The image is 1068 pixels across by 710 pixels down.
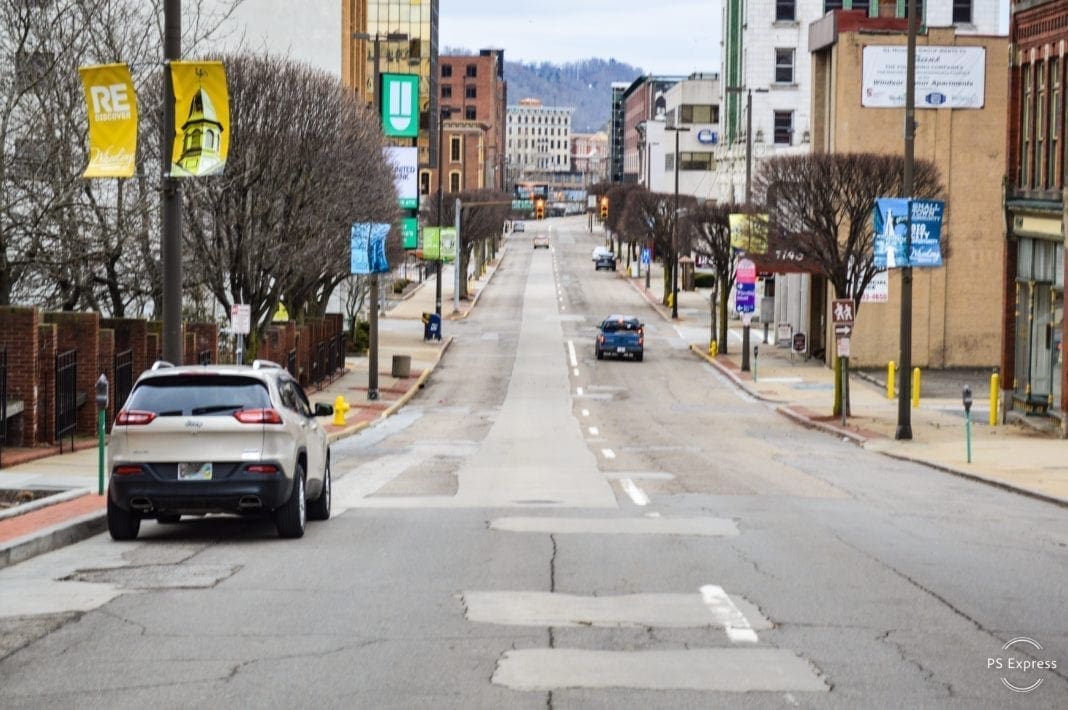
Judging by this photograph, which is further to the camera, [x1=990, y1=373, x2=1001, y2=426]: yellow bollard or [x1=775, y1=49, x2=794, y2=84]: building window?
[x1=775, y1=49, x2=794, y2=84]: building window

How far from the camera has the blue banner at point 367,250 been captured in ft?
146

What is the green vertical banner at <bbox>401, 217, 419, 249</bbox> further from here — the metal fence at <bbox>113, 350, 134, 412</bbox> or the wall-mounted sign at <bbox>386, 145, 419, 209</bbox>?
the metal fence at <bbox>113, 350, 134, 412</bbox>

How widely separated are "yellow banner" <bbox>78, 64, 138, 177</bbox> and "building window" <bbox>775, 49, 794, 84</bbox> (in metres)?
86.5

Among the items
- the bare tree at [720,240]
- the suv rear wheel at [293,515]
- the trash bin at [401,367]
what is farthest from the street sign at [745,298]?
the suv rear wheel at [293,515]

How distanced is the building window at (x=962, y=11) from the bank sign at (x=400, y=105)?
38933 mm

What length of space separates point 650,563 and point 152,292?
82.6ft

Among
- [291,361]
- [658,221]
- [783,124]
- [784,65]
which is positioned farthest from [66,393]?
[784,65]

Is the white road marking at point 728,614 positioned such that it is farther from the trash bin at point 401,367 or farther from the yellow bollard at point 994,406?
the trash bin at point 401,367

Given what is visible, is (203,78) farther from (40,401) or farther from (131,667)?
(131,667)

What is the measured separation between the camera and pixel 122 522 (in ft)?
51.0

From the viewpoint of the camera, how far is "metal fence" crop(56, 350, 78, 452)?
26.5 metres

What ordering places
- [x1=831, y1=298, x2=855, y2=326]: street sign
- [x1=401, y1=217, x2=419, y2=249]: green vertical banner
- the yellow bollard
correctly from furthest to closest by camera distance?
1. [x1=401, y1=217, x2=419, y2=249]: green vertical banner
2. [x1=831, y1=298, x2=855, y2=326]: street sign
3. the yellow bollard

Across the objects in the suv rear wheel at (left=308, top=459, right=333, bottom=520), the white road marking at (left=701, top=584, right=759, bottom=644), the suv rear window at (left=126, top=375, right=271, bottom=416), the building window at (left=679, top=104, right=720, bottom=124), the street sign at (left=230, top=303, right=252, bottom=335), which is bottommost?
the suv rear wheel at (left=308, top=459, right=333, bottom=520)

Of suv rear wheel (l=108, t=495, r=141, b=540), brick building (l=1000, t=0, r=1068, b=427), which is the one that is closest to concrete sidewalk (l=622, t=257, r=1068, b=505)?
brick building (l=1000, t=0, r=1068, b=427)
